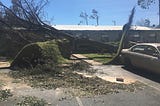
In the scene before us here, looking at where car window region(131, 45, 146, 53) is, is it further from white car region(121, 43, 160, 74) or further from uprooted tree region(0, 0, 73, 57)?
uprooted tree region(0, 0, 73, 57)

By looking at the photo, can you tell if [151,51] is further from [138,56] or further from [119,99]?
[119,99]

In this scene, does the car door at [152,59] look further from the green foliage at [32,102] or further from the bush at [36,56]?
the green foliage at [32,102]

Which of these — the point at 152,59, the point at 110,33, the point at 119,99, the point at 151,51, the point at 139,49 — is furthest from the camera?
the point at 110,33

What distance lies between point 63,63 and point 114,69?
2529mm

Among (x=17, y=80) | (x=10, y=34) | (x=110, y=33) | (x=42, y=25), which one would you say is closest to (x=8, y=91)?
(x=17, y=80)

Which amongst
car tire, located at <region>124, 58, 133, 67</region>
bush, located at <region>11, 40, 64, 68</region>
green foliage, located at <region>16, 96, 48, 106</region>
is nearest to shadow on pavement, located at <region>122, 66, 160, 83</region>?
car tire, located at <region>124, 58, 133, 67</region>

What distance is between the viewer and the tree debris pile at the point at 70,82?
10912mm

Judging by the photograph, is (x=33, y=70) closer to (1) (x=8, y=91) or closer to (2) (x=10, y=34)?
(1) (x=8, y=91)

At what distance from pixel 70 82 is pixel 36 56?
431 centimetres

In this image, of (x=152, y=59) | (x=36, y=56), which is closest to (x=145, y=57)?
(x=152, y=59)

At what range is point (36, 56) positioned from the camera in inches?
632

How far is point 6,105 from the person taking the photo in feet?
29.0

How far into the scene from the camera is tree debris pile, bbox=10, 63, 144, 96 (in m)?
10.9

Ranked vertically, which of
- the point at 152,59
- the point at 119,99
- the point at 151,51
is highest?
the point at 151,51
